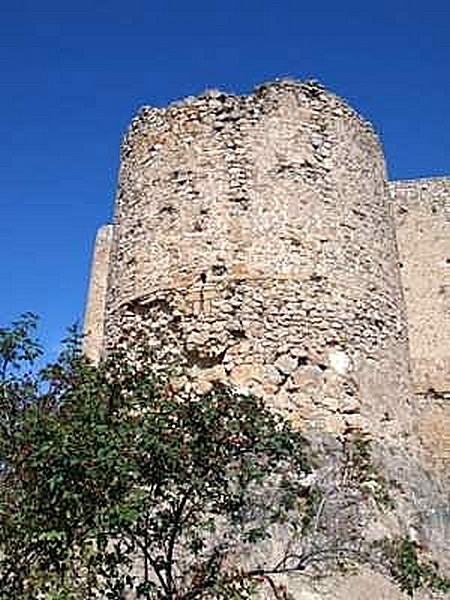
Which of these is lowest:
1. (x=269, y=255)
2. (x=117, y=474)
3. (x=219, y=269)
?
(x=117, y=474)

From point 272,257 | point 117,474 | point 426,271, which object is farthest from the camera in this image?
point 426,271

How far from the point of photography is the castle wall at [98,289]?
1612cm

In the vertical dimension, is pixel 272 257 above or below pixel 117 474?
above

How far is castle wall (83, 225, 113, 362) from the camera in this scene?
1612 cm

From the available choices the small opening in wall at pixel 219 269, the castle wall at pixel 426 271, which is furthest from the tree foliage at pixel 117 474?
the castle wall at pixel 426 271

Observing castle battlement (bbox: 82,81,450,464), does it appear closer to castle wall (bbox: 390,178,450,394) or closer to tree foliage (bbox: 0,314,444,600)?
tree foliage (bbox: 0,314,444,600)

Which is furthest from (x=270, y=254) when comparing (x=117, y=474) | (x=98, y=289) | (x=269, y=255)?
(x=98, y=289)

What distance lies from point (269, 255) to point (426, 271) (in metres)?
5.21

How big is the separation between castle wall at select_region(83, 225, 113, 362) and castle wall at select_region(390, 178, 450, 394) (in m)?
5.51

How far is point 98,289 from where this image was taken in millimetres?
16578

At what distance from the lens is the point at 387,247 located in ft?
33.7

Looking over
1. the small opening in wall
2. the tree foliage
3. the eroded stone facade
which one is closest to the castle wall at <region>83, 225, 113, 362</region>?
the eroded stone facade

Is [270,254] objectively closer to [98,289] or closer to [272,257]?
[272,257]

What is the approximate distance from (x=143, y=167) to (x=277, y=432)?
5.65 metres
